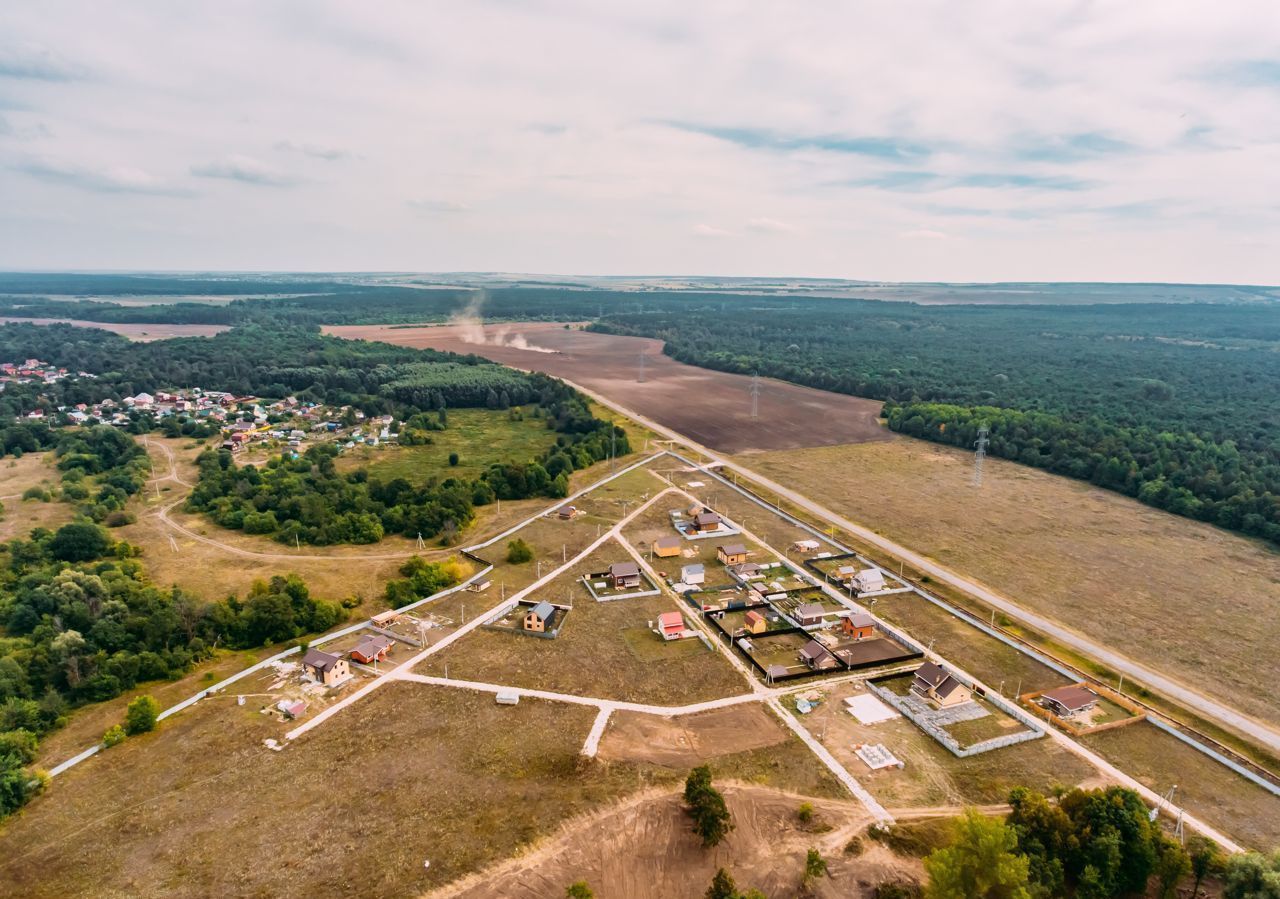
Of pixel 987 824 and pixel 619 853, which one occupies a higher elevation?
pixel 987 824

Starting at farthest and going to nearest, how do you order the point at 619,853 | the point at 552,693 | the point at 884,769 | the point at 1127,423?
the point at 1127,423 < the point at 552,693 < the point at 884,769 < the point at 619,853

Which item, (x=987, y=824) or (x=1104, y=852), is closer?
(x=987, y=824)

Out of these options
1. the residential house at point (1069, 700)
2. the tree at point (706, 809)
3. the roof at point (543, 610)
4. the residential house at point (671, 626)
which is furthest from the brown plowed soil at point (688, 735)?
the residential house at point (1069, 700)

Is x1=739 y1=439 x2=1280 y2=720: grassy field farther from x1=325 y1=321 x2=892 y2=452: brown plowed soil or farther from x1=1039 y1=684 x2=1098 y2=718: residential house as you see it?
x1=325 y1=321 x2=892 y2=452: brown plowed soil

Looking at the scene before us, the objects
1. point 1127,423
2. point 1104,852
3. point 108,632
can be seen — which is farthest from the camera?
point 1127,423

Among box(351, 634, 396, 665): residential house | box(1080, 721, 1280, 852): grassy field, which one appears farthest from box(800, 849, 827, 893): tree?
box(351, 634, 396, 665): residential house

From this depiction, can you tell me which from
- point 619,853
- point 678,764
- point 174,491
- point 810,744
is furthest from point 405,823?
point 174,491

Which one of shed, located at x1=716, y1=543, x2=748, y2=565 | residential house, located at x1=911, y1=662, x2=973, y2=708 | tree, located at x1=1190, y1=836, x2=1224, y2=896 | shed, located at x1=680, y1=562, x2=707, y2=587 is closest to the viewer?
tree, located at x1=1190, y1=836, x2=1224, y2=896

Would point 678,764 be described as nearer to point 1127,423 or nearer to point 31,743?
point 31,743
